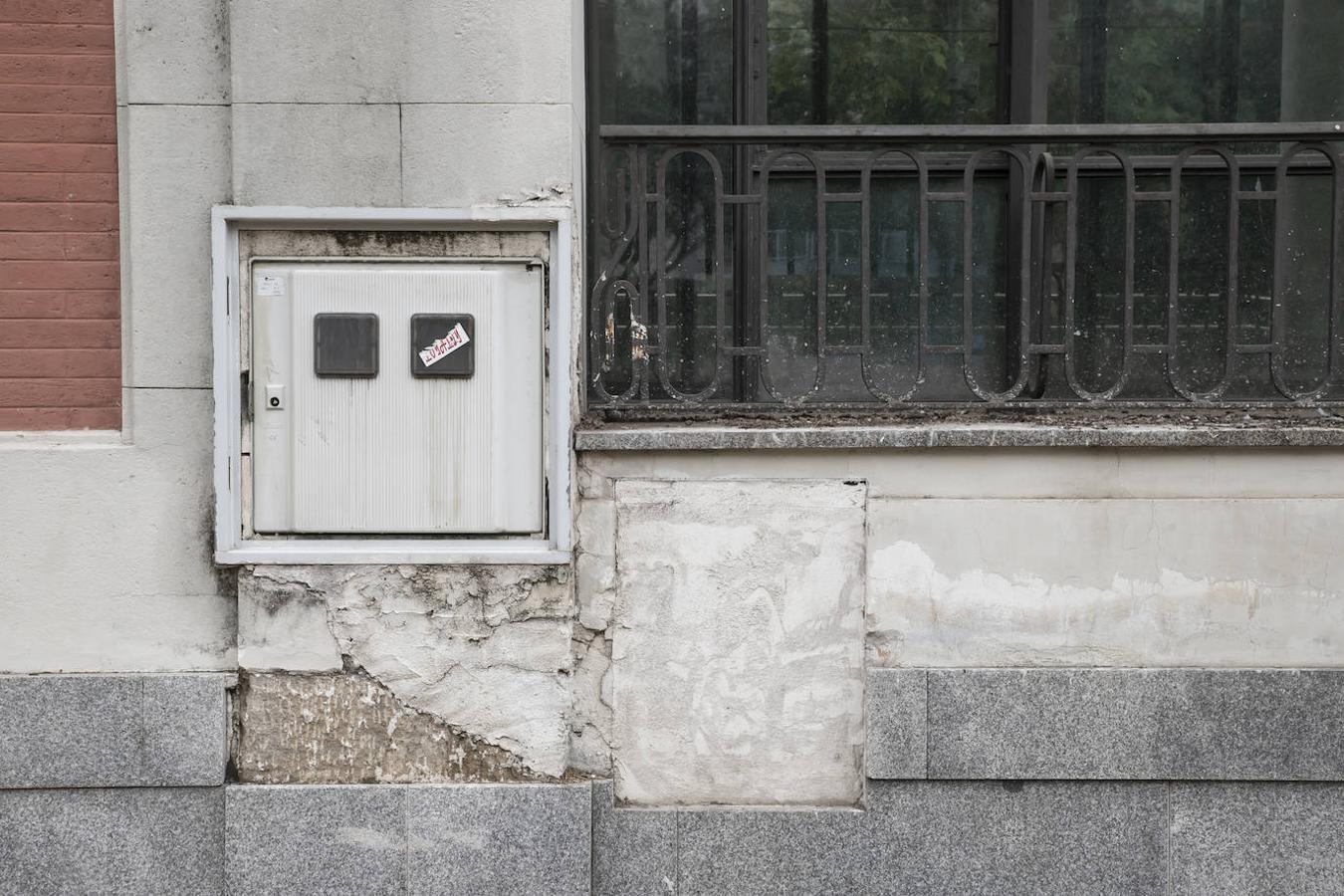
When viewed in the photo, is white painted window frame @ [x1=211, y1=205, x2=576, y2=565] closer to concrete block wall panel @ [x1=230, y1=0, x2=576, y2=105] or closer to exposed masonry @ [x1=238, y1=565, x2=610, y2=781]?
exposed masonry @ [x1=238, y1=565, x2=610, y2=781]

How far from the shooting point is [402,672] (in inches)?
146

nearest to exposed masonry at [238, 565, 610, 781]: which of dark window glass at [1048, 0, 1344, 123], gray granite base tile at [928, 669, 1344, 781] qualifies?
gray granite base tile at [928, 669, 1344, 781]

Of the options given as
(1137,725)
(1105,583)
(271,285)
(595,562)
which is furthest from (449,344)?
(1137,725)

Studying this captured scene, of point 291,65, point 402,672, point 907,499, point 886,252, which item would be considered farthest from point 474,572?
point 886,252

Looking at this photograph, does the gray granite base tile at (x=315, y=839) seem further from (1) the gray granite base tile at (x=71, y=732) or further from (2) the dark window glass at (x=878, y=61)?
(2) the dark window glass at (x=878, y=61)

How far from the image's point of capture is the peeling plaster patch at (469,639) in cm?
370

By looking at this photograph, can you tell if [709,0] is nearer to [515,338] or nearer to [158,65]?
[515,338]

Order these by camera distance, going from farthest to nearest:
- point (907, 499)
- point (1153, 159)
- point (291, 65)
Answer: point (1153, 159) → point (907, 499) → point (291, 65)

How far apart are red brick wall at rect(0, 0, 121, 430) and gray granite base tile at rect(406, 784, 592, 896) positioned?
5.91ft

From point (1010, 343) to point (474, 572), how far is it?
2.15m

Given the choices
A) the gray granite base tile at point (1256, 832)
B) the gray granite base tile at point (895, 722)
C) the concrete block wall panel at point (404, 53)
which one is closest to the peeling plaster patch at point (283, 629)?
the concrete block wall panel at point (404, 53)

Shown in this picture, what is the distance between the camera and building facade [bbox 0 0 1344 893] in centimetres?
366

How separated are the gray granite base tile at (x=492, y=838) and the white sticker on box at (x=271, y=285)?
159cm

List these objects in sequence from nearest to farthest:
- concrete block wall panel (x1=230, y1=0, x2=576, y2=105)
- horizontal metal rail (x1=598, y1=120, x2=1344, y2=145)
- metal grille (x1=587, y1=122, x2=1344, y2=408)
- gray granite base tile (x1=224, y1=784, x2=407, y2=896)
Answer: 1. concrete block wall panel (x1=230, y1=0, x2=576, y2=105)
2. gray granite base tile (x1=224, y1=784, x2=407, y2=896)
3. horizontal metal rail (x1=598, y1=120, x2=1344, y2=145)
4. metal grille (x1=587, y1=122, x2=1344, y2=408)
